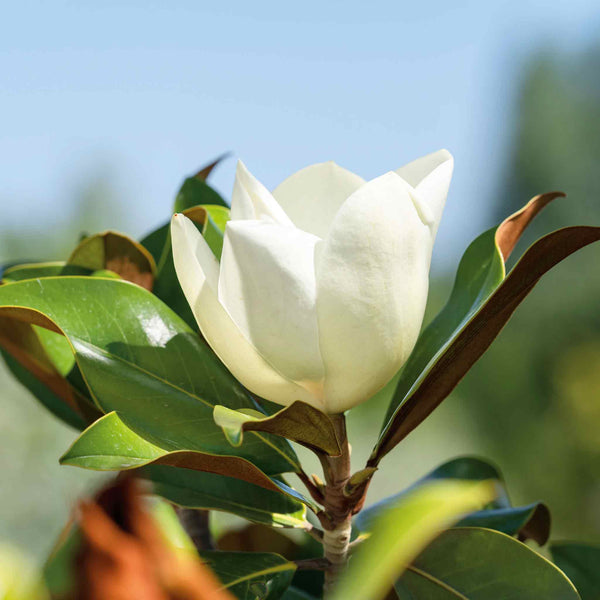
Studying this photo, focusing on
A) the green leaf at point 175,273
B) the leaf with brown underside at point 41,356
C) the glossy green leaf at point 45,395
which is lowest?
the glossy green leaf at point 45,395

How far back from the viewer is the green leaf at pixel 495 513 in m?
0.72

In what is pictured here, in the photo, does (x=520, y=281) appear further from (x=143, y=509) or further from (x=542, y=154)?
(x=542, y=154)

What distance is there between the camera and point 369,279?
1.57 ft

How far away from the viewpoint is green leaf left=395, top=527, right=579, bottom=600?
1.79 ft

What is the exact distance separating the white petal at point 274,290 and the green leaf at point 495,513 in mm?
268

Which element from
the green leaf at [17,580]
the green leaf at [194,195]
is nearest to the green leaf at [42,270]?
the green leaf at [194,195]

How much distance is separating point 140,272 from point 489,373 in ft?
39.0

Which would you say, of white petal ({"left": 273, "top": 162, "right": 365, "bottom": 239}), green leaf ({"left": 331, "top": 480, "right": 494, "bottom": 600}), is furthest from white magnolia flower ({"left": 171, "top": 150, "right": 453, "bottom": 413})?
green leaf ({"left": 331, "top": 480, "right": 494, "bottom": 600})

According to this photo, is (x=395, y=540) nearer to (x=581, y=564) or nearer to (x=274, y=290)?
(x=274, y=290)

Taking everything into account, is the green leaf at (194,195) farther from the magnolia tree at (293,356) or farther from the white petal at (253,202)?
the white petal at (253,202)

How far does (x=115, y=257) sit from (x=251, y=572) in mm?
366

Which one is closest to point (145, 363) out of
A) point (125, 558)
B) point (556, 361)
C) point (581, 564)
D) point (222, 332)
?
point (222, 332)

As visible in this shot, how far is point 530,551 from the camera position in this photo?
0.56 metres

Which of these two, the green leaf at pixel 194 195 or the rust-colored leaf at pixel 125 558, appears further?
the green leaf at pixel 194 195
